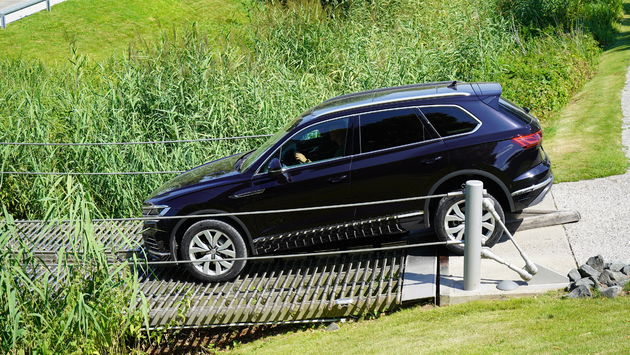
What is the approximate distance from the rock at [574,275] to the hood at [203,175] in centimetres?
377

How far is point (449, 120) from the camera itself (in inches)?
348

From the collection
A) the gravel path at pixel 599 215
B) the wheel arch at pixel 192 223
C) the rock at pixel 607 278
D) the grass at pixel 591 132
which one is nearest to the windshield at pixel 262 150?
the wheel arch at pixel 192 223

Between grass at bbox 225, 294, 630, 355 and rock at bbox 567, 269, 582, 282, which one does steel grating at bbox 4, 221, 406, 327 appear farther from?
rock at bbox 567, 269, 582, 282

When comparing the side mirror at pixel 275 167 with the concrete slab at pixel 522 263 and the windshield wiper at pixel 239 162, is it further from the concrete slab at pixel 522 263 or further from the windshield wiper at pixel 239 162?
the concrete slab at pixel 522 263

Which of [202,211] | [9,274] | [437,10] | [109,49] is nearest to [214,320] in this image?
[202,211]

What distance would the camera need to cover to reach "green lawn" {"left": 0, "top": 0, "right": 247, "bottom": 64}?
25938 mm

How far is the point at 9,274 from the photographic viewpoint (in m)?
7.04

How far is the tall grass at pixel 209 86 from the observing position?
1209 cm

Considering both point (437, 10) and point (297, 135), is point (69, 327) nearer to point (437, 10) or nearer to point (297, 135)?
point (297, 135)

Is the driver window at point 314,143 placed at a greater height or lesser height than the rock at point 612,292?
greater

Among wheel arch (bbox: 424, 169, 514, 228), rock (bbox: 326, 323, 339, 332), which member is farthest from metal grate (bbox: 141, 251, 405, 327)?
wheel arch (bbox: 424, 169, 514, 228)

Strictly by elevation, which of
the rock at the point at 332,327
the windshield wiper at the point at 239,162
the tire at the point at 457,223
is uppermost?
the windshield wiper at the point at 239,162

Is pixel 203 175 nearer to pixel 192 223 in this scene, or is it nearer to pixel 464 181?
pixel 192 223

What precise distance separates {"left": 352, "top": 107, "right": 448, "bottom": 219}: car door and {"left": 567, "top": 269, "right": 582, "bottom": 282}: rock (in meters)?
1.79
